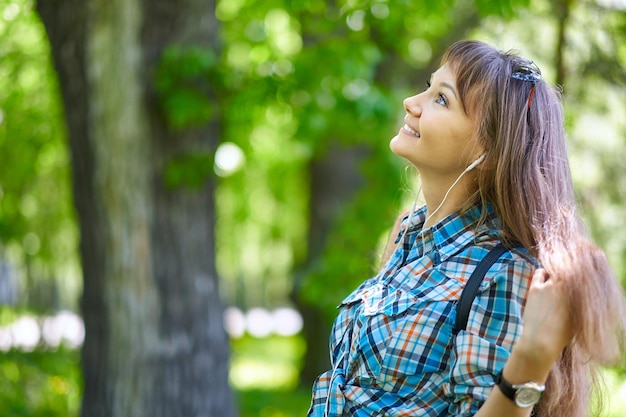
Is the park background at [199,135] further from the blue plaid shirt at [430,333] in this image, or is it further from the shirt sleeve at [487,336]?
the shirt sleeve at [487,336]

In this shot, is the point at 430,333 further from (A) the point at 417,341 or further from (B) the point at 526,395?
(B) the point at 526,395

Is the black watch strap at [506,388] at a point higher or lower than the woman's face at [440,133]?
lower

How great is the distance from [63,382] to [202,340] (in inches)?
129

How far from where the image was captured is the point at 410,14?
17.6 ft

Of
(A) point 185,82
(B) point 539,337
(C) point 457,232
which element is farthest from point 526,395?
(A) point 185,82

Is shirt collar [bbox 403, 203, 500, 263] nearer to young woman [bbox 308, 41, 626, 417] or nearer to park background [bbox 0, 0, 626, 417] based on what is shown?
young woman [bbox 308, 41, 626, 417]

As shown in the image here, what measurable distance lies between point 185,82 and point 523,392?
368cm

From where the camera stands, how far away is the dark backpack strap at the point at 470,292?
77.0 inches

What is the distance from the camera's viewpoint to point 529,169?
202 cm

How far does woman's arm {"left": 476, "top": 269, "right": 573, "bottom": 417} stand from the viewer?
169cm

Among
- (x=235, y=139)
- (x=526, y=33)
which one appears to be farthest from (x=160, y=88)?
(x=526, y=33)

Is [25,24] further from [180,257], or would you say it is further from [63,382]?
[180,257]

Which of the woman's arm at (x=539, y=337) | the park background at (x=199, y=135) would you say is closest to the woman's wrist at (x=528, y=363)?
the woman's arm at (x=539, y=337)

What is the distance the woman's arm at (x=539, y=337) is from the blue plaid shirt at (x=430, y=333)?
0.13m
